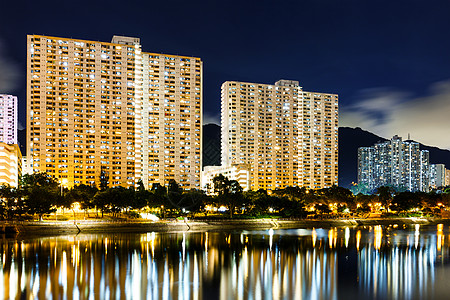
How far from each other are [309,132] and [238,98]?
38833 millimetres

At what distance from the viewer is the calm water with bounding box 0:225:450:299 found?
3575 cm

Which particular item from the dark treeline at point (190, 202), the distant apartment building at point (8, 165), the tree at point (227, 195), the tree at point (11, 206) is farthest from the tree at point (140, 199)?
the distant apartment building at point (8, 165)

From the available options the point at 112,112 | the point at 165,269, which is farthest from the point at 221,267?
the point at 112,112

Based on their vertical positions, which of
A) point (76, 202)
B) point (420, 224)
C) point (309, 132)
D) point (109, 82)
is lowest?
point (420, 224)

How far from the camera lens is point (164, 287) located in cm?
3678

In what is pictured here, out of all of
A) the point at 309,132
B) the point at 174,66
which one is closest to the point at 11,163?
the point at 174,66

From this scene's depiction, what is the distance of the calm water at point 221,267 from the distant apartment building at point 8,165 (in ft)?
188

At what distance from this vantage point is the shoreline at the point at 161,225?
70188 mm

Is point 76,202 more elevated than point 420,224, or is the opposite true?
point 76,202

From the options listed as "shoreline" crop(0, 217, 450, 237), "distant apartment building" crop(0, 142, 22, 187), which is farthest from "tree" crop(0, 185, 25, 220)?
"distant apartment building" crop(0, 142, 22, 187)

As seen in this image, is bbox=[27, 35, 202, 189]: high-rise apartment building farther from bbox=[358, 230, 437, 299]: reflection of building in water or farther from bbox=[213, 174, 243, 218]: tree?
bbox=[358, 230, 437, 299]: reflection of building in water

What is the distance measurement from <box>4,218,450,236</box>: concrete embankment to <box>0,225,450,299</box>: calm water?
4840 millimetres

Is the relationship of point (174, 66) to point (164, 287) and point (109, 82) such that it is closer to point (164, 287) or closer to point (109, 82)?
point (109, 82)

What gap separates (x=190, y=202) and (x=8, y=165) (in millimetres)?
57182
